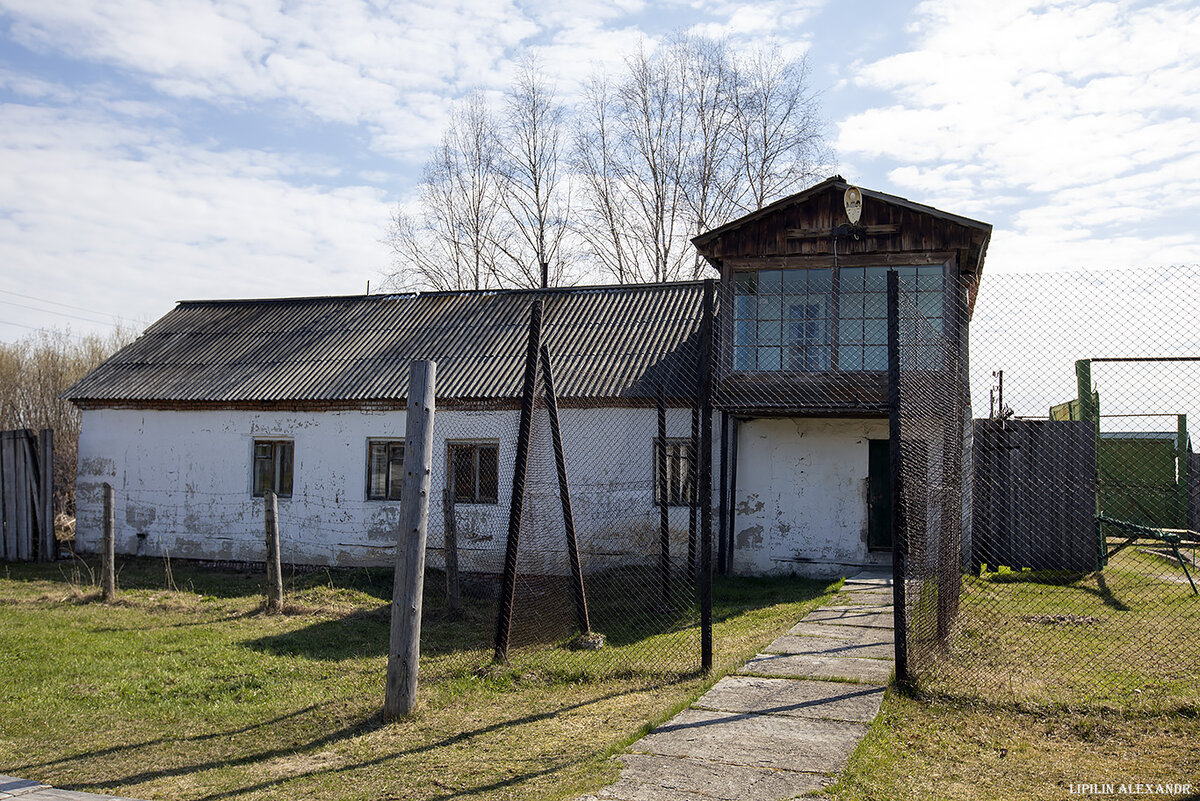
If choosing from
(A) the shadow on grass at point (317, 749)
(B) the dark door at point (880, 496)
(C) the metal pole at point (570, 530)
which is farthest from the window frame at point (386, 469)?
(A) the shadow on grass at point (317, 749)

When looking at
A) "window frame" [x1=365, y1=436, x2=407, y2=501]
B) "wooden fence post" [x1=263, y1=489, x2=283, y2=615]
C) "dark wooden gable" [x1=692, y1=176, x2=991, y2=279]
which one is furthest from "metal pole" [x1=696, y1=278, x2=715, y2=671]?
"window frame" [x1=365, y1=436, x2=407, y2=501]

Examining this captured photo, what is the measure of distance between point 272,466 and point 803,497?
9.05 metres

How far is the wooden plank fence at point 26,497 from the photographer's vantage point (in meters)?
15.8

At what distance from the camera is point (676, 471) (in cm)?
1330

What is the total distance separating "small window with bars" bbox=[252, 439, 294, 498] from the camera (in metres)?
15.2

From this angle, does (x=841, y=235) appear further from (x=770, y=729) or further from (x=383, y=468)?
(x=770, y=729)

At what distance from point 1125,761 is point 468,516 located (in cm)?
1033

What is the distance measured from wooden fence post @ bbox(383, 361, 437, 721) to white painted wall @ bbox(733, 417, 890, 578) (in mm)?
7794

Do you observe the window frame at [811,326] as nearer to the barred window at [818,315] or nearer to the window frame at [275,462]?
the barred window at [818,315]

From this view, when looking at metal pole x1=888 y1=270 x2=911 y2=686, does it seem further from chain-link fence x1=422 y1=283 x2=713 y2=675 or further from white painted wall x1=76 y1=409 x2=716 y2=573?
white painted wall x1=76 y1=409 x2=716 y2=573

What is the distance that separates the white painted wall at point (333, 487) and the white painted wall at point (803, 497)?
108 centimetres

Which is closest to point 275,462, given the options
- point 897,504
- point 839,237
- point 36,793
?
point 839,237

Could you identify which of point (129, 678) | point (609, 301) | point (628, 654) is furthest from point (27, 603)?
point (609, 301)

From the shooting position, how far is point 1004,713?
5465 mm
